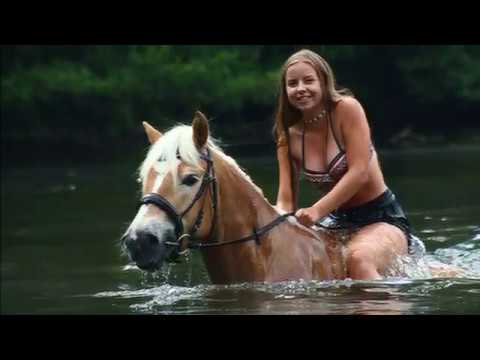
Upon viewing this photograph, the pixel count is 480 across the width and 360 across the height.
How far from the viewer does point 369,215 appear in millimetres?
7016

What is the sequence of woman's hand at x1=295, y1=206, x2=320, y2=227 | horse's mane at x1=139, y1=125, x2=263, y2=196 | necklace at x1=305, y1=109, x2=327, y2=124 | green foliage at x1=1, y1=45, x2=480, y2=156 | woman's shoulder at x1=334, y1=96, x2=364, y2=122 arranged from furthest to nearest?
green foliage at x1=1, y1=45, x2=480, y2=156 → necklace at x1=305, y1=109, x2=327, y2=124 → woman's shoulder at x1=334, y1=96, x2=364, y2=122 → woman's hand at x1=295, y1=206, x2=320, y2=227 → horse's mane at x1=139, y1=125, x2=263, y2=196

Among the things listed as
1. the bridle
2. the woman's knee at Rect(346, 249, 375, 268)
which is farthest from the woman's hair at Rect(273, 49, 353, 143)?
the woman's knee at Rect(346, 249, 375, 268)

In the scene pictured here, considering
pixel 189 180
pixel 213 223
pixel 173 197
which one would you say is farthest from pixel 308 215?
pixel 173 197

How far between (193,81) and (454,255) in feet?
101

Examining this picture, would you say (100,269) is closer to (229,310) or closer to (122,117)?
(229,310)

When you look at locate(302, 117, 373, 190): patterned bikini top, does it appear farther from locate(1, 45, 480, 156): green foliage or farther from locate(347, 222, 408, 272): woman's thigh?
locate(1, 45, 480, 156): green foliage

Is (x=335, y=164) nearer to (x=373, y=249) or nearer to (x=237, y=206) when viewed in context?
(x=373, y=249)

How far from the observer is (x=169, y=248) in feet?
18.7

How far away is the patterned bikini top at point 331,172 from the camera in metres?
6.68

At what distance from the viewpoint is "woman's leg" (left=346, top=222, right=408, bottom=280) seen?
262 inches

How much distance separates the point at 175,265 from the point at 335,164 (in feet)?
12.2

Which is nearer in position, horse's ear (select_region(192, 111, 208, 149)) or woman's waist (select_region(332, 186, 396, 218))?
horse's ear (select_region(192, 111, 208, 149))

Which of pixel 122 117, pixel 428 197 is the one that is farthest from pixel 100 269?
pixel 122 117

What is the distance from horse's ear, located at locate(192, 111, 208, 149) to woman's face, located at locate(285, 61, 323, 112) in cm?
88
